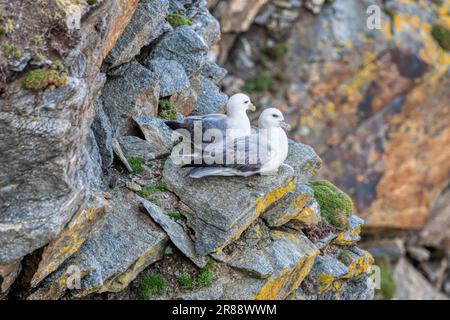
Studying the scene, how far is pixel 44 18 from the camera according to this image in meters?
11.1

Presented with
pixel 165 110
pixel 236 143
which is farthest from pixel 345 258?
pixel 165 110

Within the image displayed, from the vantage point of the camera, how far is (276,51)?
1044 inches

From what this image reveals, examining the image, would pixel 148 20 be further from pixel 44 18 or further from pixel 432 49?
pixel 432 49

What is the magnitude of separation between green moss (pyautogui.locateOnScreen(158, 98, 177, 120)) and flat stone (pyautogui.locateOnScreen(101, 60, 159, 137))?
436 mm

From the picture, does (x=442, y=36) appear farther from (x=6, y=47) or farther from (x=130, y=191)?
(x=6, y=47)

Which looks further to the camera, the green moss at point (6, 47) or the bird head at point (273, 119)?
the bird head at point (273, 119)

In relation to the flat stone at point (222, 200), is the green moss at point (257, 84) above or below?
below

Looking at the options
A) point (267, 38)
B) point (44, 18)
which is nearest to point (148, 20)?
point (44, 18)

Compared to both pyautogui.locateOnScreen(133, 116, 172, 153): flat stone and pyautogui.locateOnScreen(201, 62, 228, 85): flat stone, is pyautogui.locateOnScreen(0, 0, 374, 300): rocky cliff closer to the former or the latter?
pyautogui.locateOnScreen(133, 116, 172, 153): flat stone

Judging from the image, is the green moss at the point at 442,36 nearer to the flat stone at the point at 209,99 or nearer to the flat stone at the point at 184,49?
the flat stone at the point at 209,99

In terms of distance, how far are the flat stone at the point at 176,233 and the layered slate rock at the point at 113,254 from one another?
0.15 metres

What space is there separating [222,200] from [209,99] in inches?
173

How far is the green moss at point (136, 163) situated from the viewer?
13461 mm

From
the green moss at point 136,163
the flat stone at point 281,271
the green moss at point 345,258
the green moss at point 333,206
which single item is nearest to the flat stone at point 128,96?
the green moss at point 136,163
